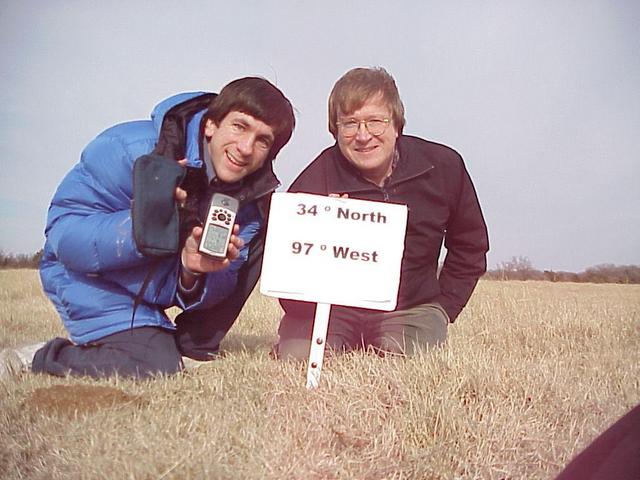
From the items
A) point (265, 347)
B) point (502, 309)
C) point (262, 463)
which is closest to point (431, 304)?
point (502, 309)

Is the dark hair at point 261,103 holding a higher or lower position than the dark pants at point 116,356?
higher

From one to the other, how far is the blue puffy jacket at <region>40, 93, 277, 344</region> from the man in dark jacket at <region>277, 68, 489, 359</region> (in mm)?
209

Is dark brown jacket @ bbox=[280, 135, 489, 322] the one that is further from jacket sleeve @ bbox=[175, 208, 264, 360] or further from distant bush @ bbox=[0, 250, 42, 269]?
distant bush @ bbox=[0, 250, 42, 269]

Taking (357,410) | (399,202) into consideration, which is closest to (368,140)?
(399,202)

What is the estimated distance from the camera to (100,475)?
930mm

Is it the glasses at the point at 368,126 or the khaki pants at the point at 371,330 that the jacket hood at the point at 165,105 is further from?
the khaki pants at the point at 371,330

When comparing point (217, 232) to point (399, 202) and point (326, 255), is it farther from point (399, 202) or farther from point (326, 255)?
point (399, 202)

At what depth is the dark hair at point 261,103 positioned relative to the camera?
1641 mm

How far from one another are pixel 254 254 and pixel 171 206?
1.71ft

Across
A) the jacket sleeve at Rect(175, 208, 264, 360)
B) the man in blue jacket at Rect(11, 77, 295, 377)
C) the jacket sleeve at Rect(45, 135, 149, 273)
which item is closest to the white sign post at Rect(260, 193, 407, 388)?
the man in blue jacket at Rect(11, 77, 295, 377)

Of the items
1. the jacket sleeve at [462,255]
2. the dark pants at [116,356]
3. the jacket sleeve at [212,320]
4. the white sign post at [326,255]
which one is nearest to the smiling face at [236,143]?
the white sign post at [326,255]

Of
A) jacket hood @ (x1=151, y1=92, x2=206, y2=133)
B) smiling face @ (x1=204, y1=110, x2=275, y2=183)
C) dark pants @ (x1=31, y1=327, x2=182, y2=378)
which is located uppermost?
jacket hood @ (x1=151, y1=92, x2=206, y2=133)

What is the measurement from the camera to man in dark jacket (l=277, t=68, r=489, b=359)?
5.80ft

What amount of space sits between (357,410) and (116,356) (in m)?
0.77
